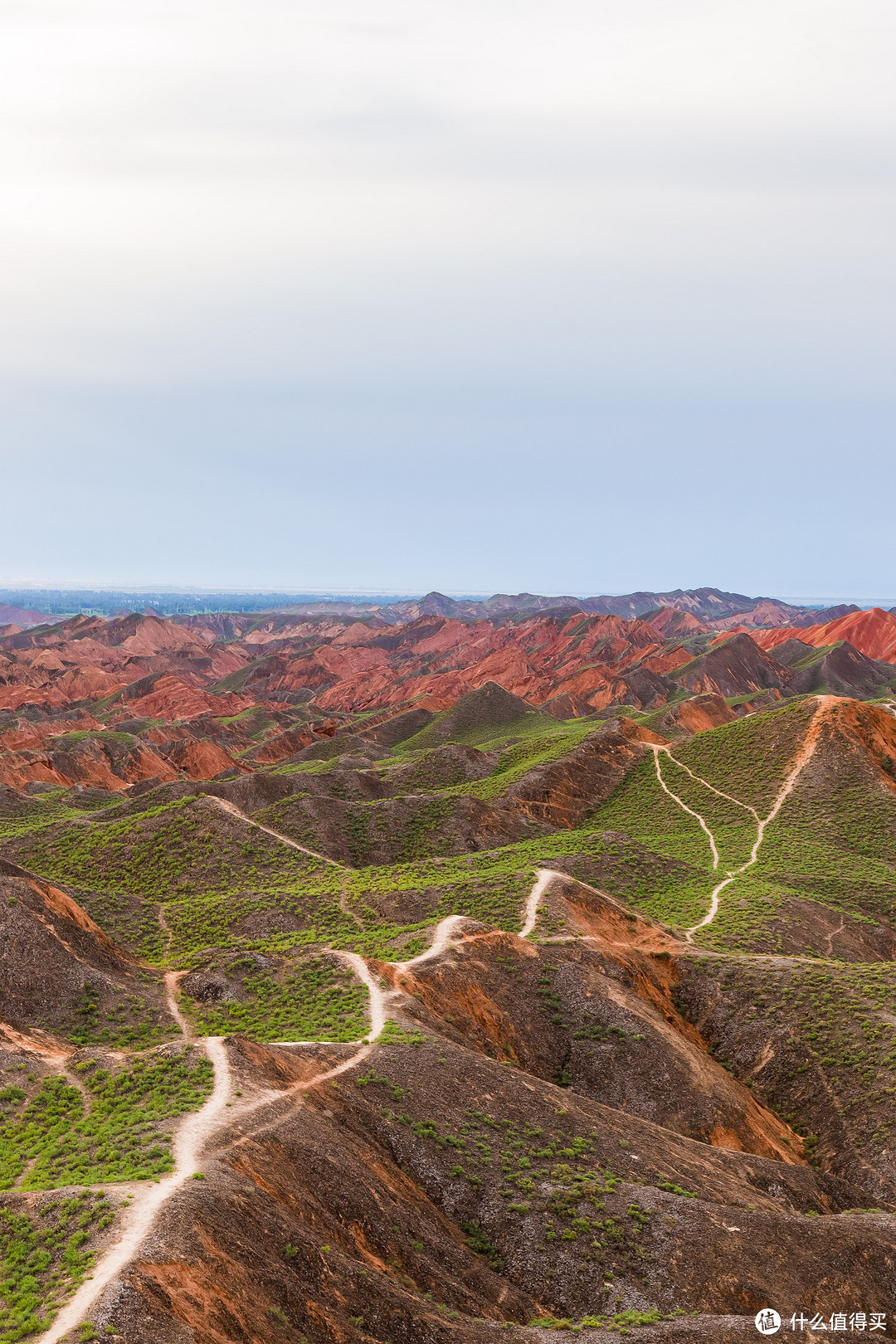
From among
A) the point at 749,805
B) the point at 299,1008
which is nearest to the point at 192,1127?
the point at 299,1008

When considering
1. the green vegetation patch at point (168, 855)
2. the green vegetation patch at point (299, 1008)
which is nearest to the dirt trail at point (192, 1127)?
the green vegetation patch at point (299, 1008)

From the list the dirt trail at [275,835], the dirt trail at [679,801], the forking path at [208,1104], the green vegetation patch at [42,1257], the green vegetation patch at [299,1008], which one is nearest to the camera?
the green vegetation patch at [42,1257]

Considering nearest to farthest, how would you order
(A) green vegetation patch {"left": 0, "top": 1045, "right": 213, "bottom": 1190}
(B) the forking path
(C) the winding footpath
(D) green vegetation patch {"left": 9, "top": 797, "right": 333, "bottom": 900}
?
(B) the forking path < (A) green vegetation patch {"left": 0, "top": 1045, "right": 213, "bottom": 1190} < (D) green vegetation patch {"left": 9, "top": 797, "right": 333, "bottom": 900} < (C) the winding footpath

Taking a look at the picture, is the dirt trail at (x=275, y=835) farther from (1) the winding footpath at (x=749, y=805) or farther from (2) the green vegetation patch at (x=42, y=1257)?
(2) the green vegetation patch at (x=42, y=1257)

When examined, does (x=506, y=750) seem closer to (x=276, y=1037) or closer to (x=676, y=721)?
(x=676, y=721)

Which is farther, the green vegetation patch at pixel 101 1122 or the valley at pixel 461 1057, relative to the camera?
the green vegetation patch at pixel 101 1122

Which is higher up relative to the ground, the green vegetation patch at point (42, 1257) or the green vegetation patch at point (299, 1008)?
the green vegetation patch at point (42, 1257)

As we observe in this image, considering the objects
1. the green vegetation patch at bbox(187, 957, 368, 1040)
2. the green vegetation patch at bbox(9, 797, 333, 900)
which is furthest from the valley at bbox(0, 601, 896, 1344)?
the green vegetation patch at bbox(9, 797, 333, 900)

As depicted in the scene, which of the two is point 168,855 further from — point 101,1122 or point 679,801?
point 679,801

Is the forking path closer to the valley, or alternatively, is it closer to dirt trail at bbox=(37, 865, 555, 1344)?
dirt trail at bbox=(37, 865, 555, 1344)

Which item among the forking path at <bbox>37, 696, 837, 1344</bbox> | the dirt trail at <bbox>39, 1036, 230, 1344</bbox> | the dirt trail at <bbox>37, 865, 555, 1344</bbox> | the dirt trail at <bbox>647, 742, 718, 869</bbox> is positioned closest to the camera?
the dirt trail at <bbox>39, 1036, 230, 1344</bbox>

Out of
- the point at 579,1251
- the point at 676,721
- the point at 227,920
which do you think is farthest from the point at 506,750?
the point at 579,1251

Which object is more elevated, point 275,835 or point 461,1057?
point 461,1057
